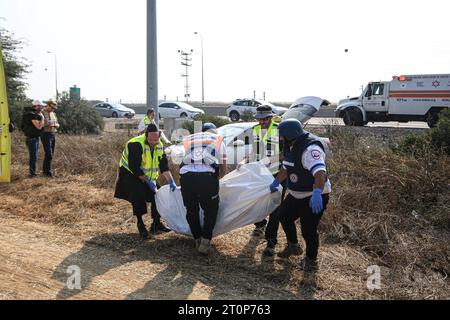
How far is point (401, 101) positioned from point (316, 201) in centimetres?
1609

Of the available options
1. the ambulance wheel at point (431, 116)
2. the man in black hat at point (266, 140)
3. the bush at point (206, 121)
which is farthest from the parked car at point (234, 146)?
the ambulance wheel at point (431, 116)

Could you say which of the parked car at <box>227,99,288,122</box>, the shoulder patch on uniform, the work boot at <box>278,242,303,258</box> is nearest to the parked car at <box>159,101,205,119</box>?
the parked car at <box>227,99,288,122</box>

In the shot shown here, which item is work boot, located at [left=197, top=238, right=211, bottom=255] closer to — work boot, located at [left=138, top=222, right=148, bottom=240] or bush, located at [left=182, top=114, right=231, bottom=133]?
work boot, located at [left=138, top=222, right=148, bottom=240]

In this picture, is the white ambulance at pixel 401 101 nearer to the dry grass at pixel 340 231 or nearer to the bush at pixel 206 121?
the bush at pixel 206 121

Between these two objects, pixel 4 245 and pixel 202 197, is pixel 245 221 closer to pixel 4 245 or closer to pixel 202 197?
pixel 202 197

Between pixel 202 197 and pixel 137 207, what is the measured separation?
1137mm

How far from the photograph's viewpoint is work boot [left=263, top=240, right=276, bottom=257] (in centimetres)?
497

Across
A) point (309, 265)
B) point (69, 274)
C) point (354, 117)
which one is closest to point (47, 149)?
point (69, 274)

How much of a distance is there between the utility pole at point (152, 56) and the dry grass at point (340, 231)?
275cm

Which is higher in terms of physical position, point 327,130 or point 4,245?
point 327,130

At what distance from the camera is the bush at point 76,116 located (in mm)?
16531

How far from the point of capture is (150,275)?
4.38m

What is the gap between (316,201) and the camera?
4215 millimetres
